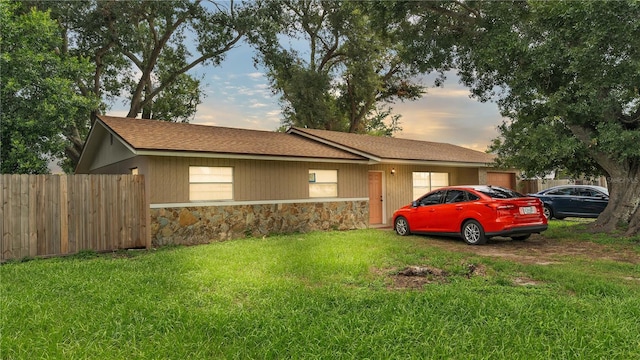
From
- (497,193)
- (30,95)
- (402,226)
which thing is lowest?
(402,226)

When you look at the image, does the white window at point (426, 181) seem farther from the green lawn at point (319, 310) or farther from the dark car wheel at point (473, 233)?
the green lawn at point (319, 310)

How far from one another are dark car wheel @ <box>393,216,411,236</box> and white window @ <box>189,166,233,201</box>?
5.34 metres

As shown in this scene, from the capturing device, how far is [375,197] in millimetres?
15648

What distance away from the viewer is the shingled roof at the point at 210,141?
1070 cm

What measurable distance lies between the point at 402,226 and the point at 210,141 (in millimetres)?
6663

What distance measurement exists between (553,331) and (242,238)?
9413mm

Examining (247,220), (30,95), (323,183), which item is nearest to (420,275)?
(247,220)

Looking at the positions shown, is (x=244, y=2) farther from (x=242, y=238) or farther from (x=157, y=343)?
(x=157, y=343)

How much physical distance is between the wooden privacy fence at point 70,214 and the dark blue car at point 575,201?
14854 mm

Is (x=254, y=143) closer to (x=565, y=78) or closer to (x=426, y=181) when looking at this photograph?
(x=426, y=181)

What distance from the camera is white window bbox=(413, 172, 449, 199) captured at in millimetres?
16672

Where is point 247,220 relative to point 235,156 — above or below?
below

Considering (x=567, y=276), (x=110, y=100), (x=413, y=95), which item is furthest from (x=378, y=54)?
(x=567, y=276)

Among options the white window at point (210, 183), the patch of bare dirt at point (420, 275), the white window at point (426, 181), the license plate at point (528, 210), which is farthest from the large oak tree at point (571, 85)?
the white window at point (210, 183)
